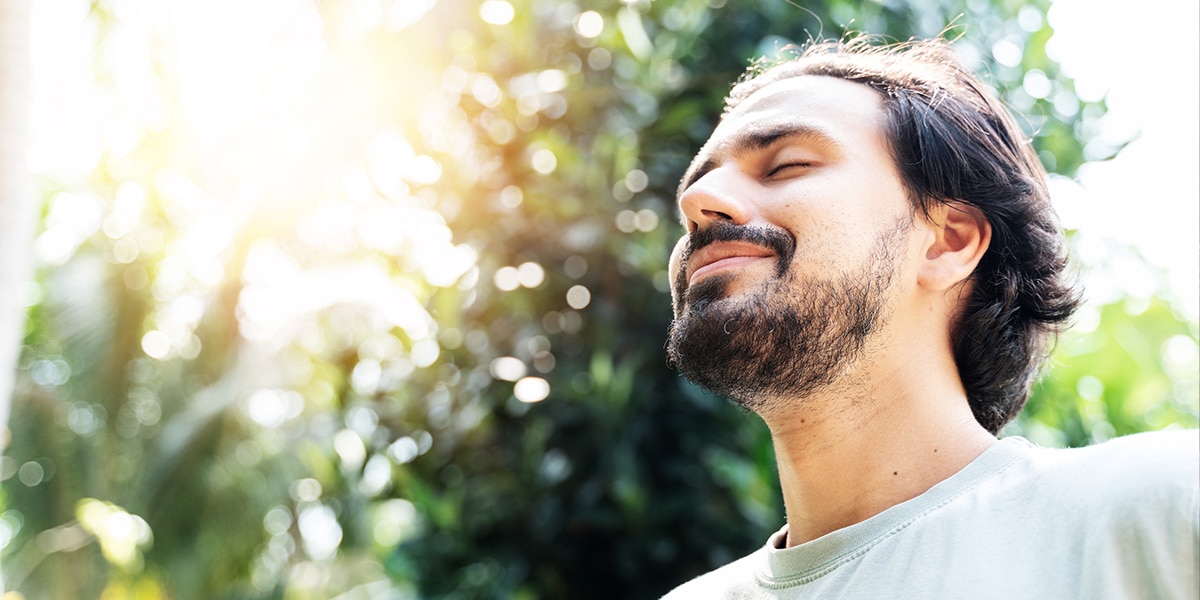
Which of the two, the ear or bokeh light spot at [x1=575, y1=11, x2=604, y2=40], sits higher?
the ear

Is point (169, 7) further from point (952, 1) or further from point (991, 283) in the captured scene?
point (991, 283)

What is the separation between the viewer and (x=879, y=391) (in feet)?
5.22

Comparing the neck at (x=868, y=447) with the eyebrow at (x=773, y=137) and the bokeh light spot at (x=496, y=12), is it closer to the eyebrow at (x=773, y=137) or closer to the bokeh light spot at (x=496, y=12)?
the eyebrow at (x=773, y=137)

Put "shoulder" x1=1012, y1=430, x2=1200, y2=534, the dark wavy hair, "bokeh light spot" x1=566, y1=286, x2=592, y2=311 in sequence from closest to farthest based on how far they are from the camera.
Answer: "shoulder" x1=1012, y1=430, x2=1200, y2=534 < the dark wavy hair < "bokeh light spot" x1=566, y1=286, x2=592, y2=311

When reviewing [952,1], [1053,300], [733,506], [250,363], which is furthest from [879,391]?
[250,363]

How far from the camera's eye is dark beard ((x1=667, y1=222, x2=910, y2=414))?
1.55 meters

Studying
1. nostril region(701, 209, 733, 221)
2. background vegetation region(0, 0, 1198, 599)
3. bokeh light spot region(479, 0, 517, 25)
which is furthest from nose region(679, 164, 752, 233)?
bokeh light spot region(479, 0, 517, 25)

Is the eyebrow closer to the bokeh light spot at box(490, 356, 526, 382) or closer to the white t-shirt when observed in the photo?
the white t-shirt

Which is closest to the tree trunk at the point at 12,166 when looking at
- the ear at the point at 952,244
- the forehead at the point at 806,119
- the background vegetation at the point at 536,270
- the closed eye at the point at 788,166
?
the background vegetation at the point at 536,270

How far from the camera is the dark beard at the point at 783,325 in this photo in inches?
61.2

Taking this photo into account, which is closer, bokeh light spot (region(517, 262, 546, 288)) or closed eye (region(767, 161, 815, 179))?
closed eye (region(767, 161, 815, 179))

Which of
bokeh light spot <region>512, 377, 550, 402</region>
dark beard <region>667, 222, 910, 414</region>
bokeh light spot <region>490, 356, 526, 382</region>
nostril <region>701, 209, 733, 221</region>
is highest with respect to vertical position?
nostril <region>701, 209, 733, 221</region>

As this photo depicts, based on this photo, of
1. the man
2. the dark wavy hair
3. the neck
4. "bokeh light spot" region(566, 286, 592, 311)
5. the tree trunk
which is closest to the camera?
the man

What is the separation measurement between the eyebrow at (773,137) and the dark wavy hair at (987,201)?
6.3 inches
